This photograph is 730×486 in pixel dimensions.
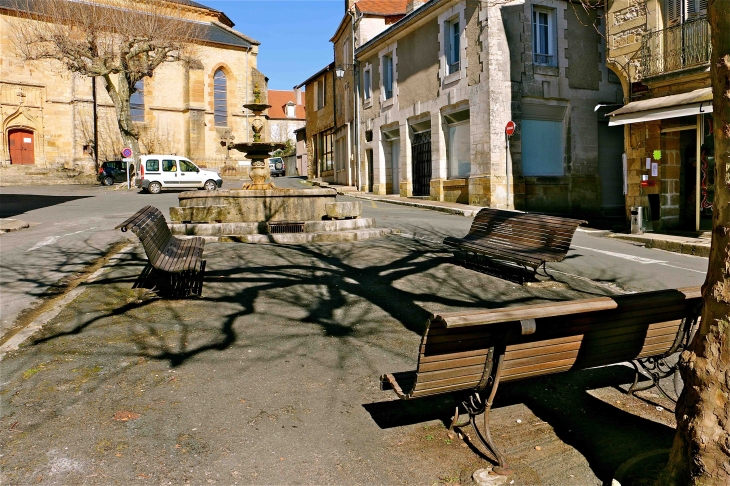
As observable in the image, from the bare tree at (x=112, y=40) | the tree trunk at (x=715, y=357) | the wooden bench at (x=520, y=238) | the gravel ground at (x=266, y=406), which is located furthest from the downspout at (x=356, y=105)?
the tree trunk at (x=715, y=357)

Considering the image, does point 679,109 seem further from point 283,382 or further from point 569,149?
point 283,382

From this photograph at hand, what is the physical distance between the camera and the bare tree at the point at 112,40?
95.6ft

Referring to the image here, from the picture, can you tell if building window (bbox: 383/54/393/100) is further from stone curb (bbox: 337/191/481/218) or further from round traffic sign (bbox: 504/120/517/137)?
round traffic sign (bbox: 504/120/517/137)

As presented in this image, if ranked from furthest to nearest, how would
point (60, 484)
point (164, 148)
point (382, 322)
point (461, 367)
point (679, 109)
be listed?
point (164, 148) → point (679, 109) → point (382, 322) → point (461, 367) → point (60, 484)

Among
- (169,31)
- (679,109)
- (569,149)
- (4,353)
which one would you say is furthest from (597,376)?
(169,31)

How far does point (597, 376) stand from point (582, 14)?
18484mm

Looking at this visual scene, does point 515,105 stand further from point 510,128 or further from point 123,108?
point 123,108

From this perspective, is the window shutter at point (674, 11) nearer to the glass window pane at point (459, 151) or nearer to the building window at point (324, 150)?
the glass window pane at point (459, 151)

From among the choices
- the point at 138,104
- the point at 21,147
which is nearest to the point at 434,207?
the point at 138,104

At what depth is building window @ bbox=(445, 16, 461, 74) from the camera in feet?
66.7

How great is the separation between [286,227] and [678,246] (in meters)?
7.35

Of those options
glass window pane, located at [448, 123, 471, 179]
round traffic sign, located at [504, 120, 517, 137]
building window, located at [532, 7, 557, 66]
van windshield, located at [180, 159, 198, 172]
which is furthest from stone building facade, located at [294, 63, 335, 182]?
round traffic sign, located at [504, 120, 517, 137]

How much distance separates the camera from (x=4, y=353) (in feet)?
15.0

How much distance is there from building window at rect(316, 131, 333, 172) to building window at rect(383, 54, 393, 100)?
9.72 m
